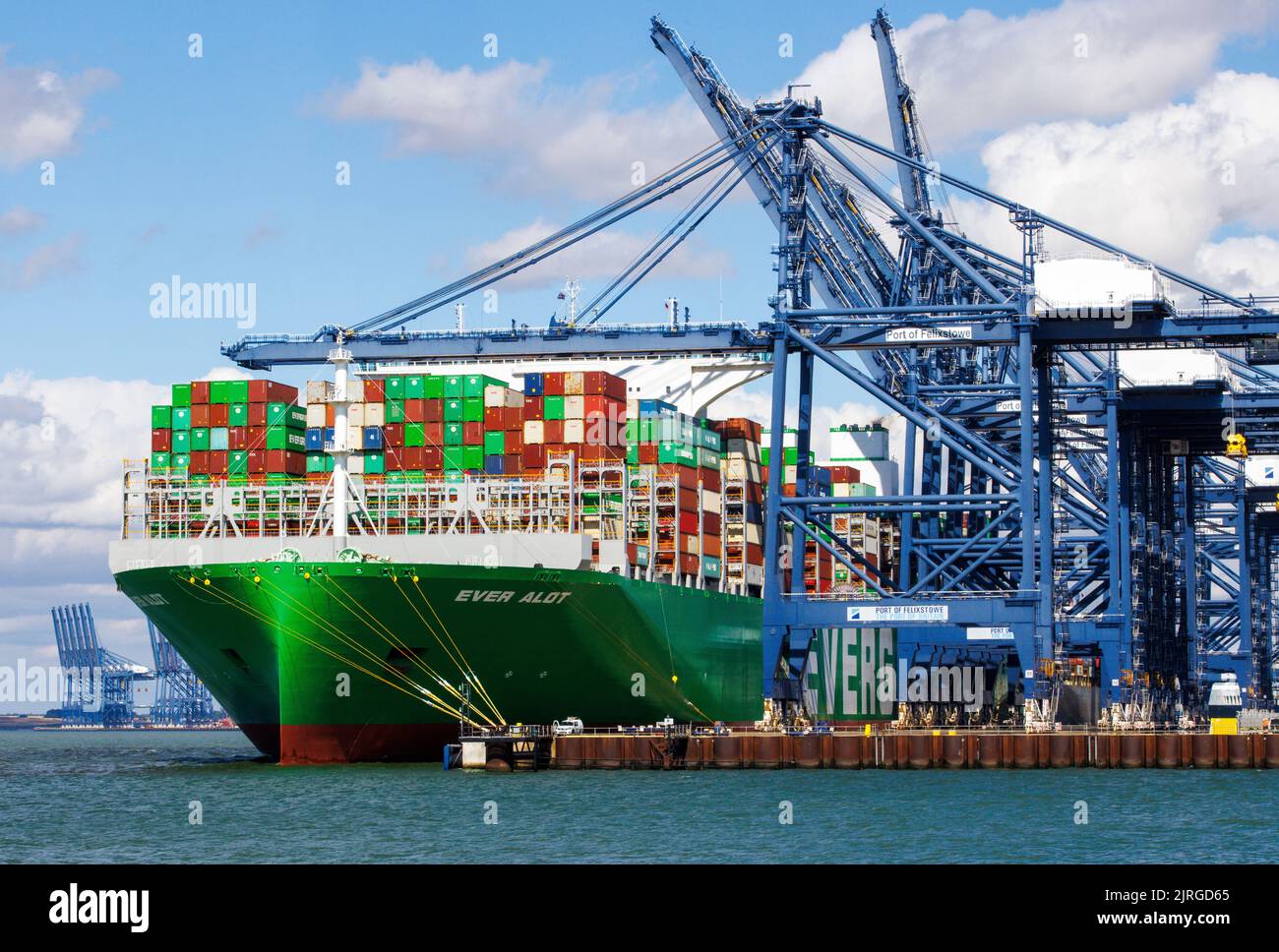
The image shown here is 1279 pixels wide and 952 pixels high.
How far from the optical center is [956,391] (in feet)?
215

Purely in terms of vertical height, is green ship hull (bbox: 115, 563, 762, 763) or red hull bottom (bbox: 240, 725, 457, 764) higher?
green ship hull (bbox: 115, 563, 762, 763)

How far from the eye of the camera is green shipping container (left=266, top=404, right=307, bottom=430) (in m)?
52.4

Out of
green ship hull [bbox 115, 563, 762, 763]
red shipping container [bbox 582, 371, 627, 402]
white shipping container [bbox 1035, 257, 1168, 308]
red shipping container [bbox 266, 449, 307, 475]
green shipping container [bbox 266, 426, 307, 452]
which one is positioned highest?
white shipping container [bbox 1035, 257, 1168, 308]

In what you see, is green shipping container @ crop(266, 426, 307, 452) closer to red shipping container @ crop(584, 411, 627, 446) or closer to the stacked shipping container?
the stacked shipping container

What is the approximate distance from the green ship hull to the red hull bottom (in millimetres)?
38

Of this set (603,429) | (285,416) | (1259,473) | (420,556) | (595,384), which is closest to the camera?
(420,556)

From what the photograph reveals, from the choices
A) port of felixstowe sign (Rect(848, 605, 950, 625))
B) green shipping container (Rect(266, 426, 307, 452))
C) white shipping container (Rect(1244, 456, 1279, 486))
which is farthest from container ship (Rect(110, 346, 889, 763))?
white shipping container (Rect(1244, 456, 1279, 486))

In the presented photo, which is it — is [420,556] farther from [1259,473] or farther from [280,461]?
[1259,473]

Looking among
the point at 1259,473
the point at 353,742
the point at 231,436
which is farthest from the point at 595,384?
the point at 1259,473

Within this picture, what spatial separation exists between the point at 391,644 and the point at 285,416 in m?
9.20

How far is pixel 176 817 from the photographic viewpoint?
37.6 metres

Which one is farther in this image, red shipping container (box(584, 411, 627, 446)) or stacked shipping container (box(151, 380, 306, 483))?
red shipping container (box(584, 411, 627, 446))

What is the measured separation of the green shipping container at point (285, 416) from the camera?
172 feet

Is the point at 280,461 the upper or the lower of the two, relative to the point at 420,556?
upper
